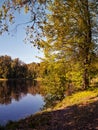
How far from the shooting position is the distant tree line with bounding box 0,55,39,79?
542 feet

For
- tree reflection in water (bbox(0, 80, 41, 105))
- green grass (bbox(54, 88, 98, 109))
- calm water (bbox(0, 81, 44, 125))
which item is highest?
green grass (bbox(54, 88, 98, 109))

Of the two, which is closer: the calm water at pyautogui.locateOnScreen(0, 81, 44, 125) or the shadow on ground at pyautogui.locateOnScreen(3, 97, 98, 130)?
the shadow on ground at pyautogui.locateOnScreen(3, 97, 98, 130)

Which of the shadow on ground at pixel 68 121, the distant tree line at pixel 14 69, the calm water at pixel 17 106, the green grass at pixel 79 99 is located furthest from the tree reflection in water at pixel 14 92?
the distant tree line at pixel 14 69

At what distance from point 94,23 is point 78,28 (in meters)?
1.80

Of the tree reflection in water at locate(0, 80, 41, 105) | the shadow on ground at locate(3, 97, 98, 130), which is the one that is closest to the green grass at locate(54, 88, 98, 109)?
the shadow on ground at locate(3, 97, 98, 130)

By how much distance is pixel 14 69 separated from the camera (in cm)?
17200

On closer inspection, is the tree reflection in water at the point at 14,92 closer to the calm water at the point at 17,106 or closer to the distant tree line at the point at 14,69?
the calm water at the point at 17,106

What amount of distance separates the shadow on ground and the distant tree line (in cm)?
14364

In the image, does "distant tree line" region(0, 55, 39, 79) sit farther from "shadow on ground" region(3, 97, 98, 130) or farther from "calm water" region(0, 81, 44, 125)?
"shadow on ground" region(3, 97, 98, 130)

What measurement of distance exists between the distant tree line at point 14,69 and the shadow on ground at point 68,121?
144 metres

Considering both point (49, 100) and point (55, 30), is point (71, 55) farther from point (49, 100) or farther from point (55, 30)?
point (49, 100)

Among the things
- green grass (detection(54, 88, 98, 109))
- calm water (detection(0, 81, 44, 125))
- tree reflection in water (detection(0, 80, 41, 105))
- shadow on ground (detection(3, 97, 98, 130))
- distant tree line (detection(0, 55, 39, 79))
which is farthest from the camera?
distant tree line (detection(0, 55, 39, 79))

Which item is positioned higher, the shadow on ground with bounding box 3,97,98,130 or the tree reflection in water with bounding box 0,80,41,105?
the shadow on ground with bounding box 3,97,98,130

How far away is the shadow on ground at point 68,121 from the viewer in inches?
493
